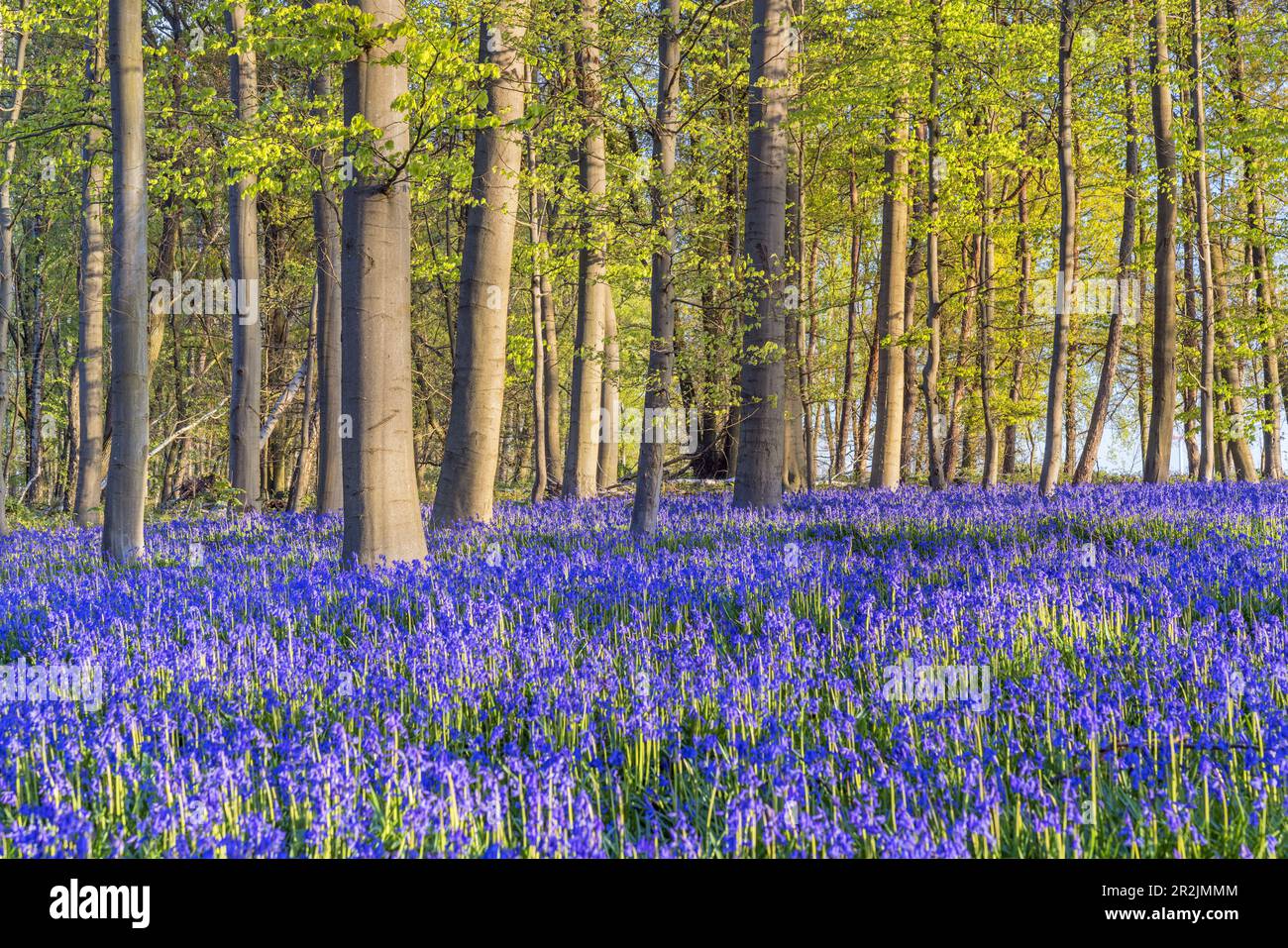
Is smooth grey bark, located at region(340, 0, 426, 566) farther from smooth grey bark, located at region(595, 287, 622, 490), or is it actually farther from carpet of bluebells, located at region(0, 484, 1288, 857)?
smooth grey bark, located at region(595, 287, 622, 490)

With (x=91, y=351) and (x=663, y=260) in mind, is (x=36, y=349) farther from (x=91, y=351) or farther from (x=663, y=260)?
(x=663, y=260)

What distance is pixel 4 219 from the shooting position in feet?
41.9

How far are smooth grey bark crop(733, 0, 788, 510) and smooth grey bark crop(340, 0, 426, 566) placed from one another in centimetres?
405

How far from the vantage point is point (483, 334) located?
10.1m

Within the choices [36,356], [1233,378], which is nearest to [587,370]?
[1233,378]

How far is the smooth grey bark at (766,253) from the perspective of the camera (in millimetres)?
10273

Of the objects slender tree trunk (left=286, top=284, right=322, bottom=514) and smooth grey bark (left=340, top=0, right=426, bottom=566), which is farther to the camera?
slender tree trunk (left=286, top=284, right=322, bottom=514)

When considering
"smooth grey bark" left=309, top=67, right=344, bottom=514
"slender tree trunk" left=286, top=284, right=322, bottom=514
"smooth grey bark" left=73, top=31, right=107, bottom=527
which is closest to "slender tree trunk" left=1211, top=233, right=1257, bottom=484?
"smooth grey bark" left=309, top=67, right=344, bottom=514

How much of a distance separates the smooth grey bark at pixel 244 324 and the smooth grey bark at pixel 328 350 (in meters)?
1.02

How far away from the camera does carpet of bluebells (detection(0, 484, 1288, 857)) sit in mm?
2531

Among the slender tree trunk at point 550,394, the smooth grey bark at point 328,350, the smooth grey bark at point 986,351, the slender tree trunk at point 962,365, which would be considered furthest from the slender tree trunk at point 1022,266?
the smooth grey bark at point 328,350

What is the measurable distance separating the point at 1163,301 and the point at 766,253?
7.77 metres

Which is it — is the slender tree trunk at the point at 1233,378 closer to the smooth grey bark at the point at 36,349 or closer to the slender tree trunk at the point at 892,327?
the slender tree trunk at the point at 892,327
